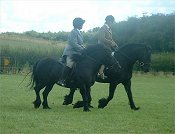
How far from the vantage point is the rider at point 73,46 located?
50.4 feet

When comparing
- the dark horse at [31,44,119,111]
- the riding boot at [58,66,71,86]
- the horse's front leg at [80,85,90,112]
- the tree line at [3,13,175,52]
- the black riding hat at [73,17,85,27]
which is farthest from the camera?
the tree line at [3,13,175,52]

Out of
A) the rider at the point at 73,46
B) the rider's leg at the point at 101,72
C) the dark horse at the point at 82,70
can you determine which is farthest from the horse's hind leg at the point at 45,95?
the rider's leg at the point at 101,72

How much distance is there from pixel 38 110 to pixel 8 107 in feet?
4.03

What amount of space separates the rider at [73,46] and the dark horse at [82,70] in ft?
0.62

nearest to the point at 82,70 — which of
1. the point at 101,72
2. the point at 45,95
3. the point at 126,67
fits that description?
the point at 101,72

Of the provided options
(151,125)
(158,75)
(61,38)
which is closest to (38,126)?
(151,125)

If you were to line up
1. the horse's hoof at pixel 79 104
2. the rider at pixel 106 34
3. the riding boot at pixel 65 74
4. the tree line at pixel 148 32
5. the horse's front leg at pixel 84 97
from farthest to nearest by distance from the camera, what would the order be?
the tree line at pixel 148 32 < the rider at pixel 106 34 < the horse's hoof at pixel 79 104 < the riding boot at pixel 65 74 < the horse's front leg at pixel 84 97

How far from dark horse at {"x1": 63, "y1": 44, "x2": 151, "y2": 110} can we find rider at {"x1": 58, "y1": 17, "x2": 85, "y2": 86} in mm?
998

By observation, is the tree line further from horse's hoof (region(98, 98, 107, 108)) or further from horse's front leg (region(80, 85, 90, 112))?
horse's front leg (region(80, 85, 90, 112))

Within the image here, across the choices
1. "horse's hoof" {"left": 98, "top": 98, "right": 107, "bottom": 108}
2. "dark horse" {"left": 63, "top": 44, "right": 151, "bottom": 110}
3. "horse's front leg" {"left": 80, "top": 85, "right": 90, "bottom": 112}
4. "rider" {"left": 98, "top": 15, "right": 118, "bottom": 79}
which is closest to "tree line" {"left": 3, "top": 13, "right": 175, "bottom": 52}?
"rider" {"left": 98, "top": 15, "right": 118, "bottom": 79}

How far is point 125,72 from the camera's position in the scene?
16203 mm

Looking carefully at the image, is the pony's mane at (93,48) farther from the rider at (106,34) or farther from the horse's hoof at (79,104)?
the horse's hoof at (79,104)

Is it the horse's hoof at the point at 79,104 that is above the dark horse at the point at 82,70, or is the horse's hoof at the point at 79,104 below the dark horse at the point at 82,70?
below

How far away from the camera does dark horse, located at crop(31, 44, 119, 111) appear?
599 inches
